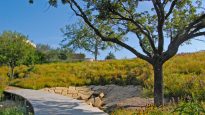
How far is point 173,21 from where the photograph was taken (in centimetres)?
1401

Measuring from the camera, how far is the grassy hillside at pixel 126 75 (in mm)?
14281

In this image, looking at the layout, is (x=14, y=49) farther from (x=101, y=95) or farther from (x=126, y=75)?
(x=101, y=95)

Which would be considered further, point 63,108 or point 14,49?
point 14,49

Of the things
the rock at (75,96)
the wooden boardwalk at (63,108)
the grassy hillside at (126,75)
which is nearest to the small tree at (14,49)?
the grassy hillside at (126,75)

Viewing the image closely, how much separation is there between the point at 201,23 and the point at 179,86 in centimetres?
261

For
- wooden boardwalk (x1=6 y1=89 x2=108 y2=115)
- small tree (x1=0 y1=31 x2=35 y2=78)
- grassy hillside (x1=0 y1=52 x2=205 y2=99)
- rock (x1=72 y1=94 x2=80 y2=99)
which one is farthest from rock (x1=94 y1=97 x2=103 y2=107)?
small tree (x1=0 y1=31 x2=35 y2=78)

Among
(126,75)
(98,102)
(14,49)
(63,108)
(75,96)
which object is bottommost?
(63,108)

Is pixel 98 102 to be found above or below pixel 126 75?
below

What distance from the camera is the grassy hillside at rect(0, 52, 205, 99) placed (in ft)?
46.9

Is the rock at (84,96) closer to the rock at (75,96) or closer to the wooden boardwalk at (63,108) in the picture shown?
the rock at (75,96)

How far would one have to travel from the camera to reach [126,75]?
19453 mm

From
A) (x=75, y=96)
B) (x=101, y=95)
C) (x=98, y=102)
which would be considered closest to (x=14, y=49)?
(x=75, y=96)

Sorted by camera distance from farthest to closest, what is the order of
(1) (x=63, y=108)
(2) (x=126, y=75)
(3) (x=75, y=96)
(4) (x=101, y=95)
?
(2) (x=126, y=75) < (3) (x=75, y=96) < (4) (x=101, y=95) < (1) (x=63, y=108)

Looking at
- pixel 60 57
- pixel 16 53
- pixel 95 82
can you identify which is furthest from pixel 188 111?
pixel 60 57
